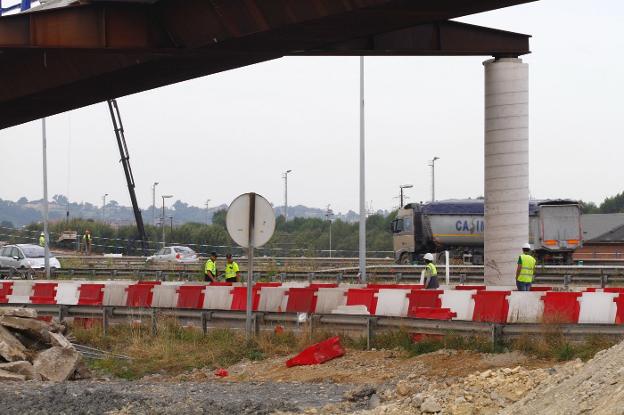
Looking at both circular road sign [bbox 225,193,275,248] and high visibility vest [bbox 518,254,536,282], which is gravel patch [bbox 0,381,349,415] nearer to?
circular road sign [bbox 225,193,275,248]

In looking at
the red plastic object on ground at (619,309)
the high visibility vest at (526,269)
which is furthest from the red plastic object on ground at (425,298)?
the high visibility vest at (526,269)

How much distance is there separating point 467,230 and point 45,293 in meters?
36.2

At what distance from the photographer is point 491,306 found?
17.3 metres

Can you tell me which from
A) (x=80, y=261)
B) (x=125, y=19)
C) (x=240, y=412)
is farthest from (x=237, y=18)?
(x=80, y=261)

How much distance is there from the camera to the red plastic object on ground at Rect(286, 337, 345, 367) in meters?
16.4

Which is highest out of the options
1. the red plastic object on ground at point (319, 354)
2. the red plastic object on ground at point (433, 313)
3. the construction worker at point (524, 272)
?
the construction worker at point (524, 272)

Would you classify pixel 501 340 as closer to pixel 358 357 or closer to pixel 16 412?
pixel 358 357

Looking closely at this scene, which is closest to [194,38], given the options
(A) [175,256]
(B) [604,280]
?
(B) [604,280]

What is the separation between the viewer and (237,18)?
19859mm

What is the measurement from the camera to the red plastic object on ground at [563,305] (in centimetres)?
1627

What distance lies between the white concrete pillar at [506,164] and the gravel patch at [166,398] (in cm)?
1224

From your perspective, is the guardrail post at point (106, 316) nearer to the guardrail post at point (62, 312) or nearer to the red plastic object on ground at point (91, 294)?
the guardrail post at point (62, 312)

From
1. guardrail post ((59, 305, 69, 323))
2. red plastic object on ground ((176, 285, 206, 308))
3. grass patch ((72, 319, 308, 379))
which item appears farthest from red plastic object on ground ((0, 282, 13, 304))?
grass patch ((72, 319, 308, 379))

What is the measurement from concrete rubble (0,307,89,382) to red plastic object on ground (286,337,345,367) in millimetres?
3029
